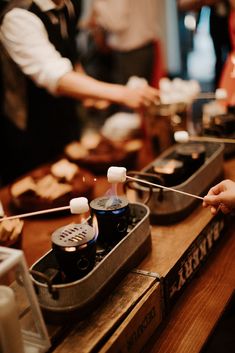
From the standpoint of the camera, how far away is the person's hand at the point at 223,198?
1.36 m

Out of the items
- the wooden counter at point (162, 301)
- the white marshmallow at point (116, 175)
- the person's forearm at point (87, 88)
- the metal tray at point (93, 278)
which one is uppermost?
the person's forearm at point (87, 88)

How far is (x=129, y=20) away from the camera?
15.3ft

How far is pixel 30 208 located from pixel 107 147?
696 mm

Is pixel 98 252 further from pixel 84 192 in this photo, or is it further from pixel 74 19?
pixel 74 19

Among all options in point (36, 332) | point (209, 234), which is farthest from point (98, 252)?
→ point (209, 234)

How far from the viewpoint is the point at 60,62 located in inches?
92.3

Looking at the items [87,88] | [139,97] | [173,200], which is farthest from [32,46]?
[173,200]

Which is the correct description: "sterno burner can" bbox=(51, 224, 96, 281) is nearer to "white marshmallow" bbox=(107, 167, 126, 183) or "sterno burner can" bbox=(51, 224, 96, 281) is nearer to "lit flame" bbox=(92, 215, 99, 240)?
"lit flame" bbox=(92, 215, 99, 240)

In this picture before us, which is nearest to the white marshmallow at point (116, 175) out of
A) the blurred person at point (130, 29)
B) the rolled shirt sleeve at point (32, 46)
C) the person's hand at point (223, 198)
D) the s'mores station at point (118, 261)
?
the s'mores station at point (118, 261)

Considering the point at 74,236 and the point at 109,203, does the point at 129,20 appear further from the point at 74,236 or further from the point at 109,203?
the point at 74,236

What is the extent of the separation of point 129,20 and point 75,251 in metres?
3.97

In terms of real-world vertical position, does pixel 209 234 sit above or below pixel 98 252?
below

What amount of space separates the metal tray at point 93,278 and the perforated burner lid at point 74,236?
0.29ft

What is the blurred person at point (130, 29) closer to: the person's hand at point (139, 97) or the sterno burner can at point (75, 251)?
the person's hand at point (139, 97)
